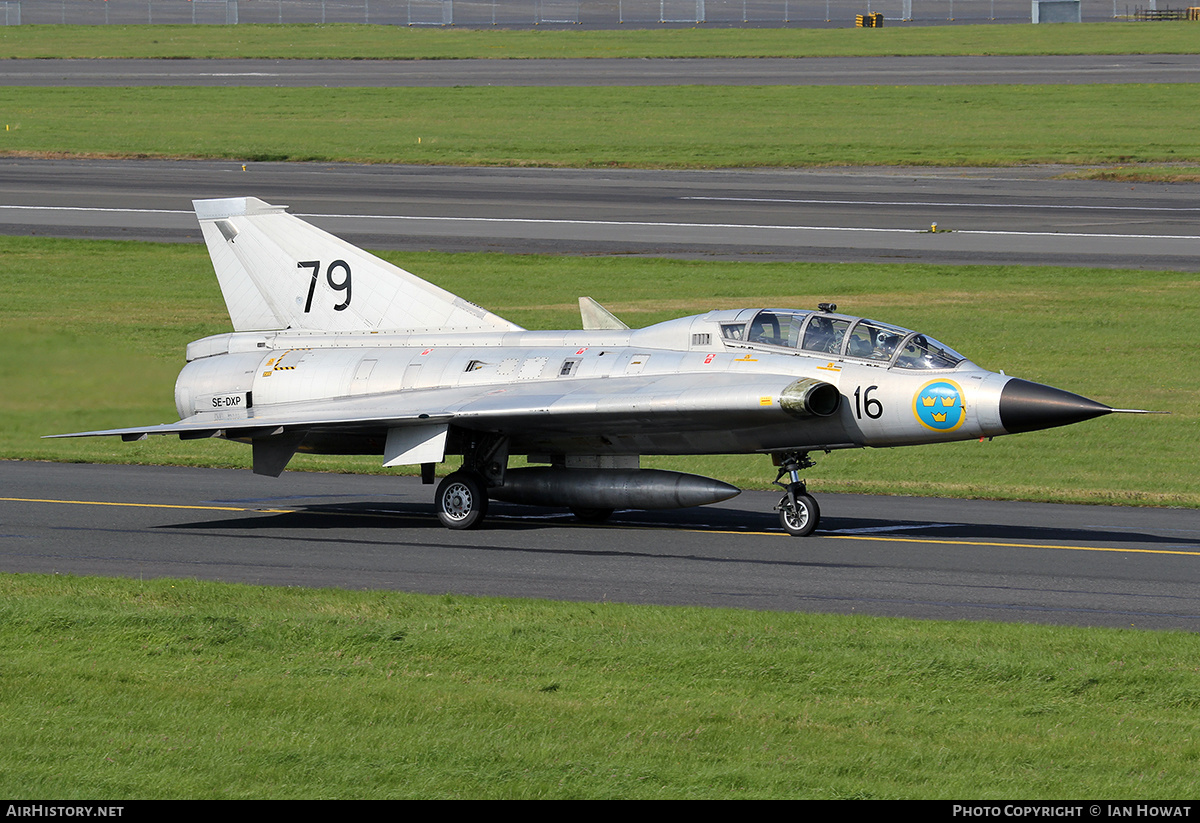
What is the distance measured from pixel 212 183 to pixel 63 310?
15.8m

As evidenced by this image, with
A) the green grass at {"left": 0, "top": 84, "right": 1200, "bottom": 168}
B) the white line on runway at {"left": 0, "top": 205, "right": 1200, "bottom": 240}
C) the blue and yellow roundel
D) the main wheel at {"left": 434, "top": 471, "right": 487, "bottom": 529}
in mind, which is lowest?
the main wheel at {"left": 434, "top": 471, "right": 487, "bottom": 529}

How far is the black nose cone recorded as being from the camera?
1691 cm

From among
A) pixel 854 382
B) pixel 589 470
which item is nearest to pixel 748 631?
pixel 854 382

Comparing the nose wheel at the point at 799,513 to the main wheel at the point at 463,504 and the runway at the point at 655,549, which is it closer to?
the runway at the point at 655,549

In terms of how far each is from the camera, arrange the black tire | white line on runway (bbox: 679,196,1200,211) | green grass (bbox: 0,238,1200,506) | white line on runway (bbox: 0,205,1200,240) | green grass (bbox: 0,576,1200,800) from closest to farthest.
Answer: green grass (bbox: 0,576,1200,800) < the black tire < green grass (bbox: 0,238,1200,506) < white line on runway (bbox: 0,205,1200,240) < white line on runway (bbox: 679,196,1200,211)

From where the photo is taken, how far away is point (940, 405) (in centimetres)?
1761

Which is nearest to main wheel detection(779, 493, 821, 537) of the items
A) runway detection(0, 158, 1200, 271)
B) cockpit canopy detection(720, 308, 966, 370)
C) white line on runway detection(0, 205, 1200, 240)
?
cockpit canopy detection(720, 308, 966, 370)

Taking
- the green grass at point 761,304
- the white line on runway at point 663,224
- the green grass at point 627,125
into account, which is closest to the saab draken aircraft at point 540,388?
the green grass at point 761,304

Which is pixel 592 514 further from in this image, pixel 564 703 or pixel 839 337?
pixel 564 703

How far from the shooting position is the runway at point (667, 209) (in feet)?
132

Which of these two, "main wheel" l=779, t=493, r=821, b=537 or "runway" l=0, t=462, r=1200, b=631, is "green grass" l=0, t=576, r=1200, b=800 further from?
"main wheel" l=779, t=493, r=821, b=537

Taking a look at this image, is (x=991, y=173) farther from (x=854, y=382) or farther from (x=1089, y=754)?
(x=1089, y=754)

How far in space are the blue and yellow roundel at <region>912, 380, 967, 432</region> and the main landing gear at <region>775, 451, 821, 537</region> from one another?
1.57 m

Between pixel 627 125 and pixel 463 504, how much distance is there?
45063 millimetres
